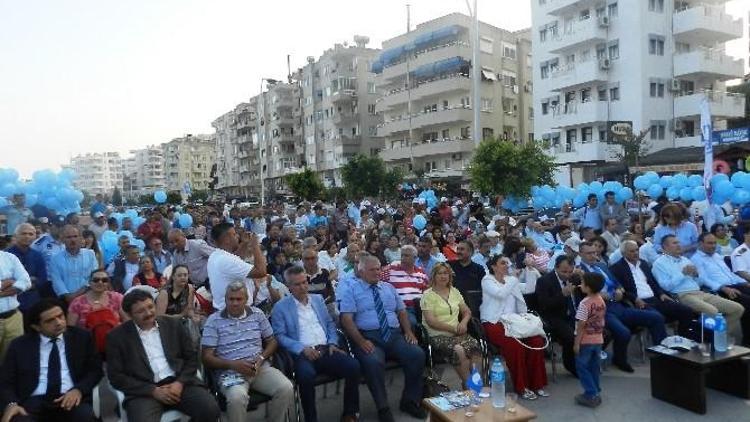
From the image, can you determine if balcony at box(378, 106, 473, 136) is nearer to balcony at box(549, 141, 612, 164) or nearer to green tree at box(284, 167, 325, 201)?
balcony at box(549, 141, 612, 164)

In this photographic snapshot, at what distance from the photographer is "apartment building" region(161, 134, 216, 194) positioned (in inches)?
4882

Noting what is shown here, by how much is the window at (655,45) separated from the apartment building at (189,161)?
349ft

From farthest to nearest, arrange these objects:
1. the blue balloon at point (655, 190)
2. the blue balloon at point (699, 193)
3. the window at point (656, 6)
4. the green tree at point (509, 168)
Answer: the window at point (656, 6) < the green tree at point (509, 168) < the blue balloon at point (655, 190) < the blue balloon at point (699, 193)

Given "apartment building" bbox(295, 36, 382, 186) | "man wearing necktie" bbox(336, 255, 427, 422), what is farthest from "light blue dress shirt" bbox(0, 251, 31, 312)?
"apartment building" bbox(295, 36, 382, 186)

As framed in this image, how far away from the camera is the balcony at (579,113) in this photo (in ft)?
105

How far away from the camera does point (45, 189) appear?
14305mm

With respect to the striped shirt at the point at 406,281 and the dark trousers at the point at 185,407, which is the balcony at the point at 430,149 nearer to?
the striped shirt at the point at 406,281

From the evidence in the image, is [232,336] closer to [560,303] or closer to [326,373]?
[326,373]

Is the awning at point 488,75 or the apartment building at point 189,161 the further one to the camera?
the apartment building at point 189,161

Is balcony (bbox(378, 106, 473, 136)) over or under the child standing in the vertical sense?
over

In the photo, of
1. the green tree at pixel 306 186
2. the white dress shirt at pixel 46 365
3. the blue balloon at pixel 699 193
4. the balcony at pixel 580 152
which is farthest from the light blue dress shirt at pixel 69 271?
the green tree at pixel 306 186

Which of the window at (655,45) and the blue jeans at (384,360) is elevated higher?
the window at (655,45)

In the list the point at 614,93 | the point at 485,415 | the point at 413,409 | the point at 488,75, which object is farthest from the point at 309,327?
the point at 488,75

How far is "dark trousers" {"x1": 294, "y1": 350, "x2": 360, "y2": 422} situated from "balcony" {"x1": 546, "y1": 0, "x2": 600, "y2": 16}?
3395 cm
